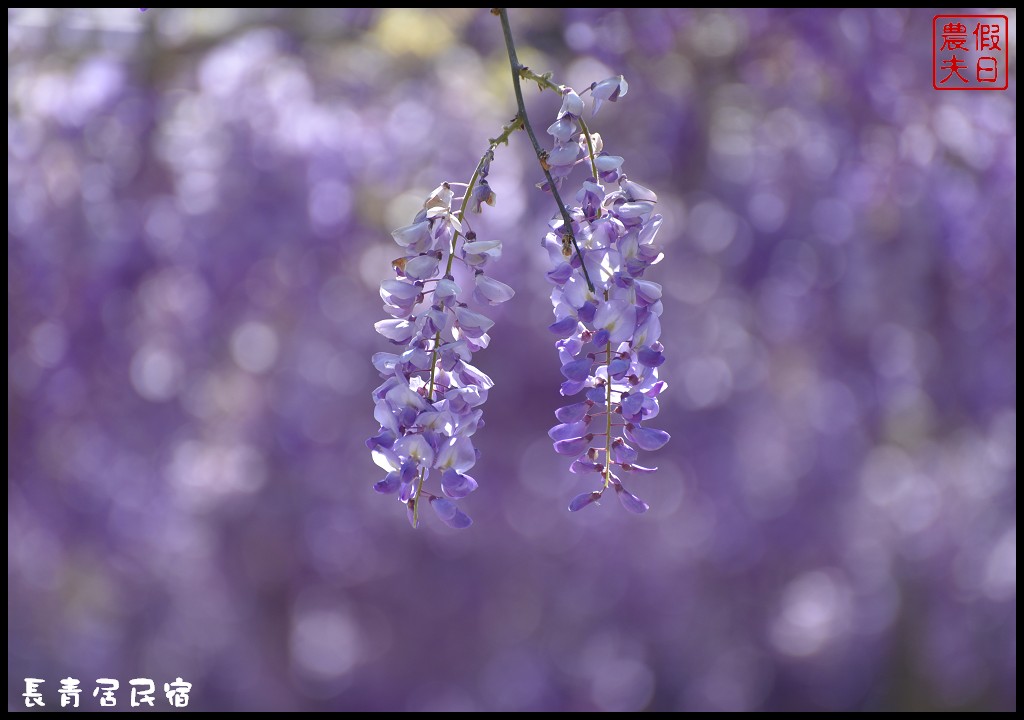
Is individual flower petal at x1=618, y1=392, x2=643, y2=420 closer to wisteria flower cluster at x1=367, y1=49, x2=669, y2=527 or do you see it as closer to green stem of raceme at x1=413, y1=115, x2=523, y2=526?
wisteria flower cluster at x1=367, y1=49, x2=669, y2=527

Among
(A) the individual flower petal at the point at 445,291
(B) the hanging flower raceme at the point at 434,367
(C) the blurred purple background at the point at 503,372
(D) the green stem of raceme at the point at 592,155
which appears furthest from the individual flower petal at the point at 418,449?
(C) the blurred purple background at the point at 503,372

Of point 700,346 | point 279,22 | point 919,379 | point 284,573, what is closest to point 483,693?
point 284,573

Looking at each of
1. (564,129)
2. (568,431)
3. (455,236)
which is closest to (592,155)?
(564,129)

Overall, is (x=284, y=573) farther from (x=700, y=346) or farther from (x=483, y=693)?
(x=700, y=346)

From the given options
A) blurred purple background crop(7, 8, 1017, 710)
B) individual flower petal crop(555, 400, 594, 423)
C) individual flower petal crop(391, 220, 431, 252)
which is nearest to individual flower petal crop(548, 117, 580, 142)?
individual flower petal crop(391, 220, 431, 252)

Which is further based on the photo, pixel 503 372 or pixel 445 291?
pixel 503 372

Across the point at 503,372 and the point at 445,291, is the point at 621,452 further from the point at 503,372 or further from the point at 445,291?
the point at 503,372
